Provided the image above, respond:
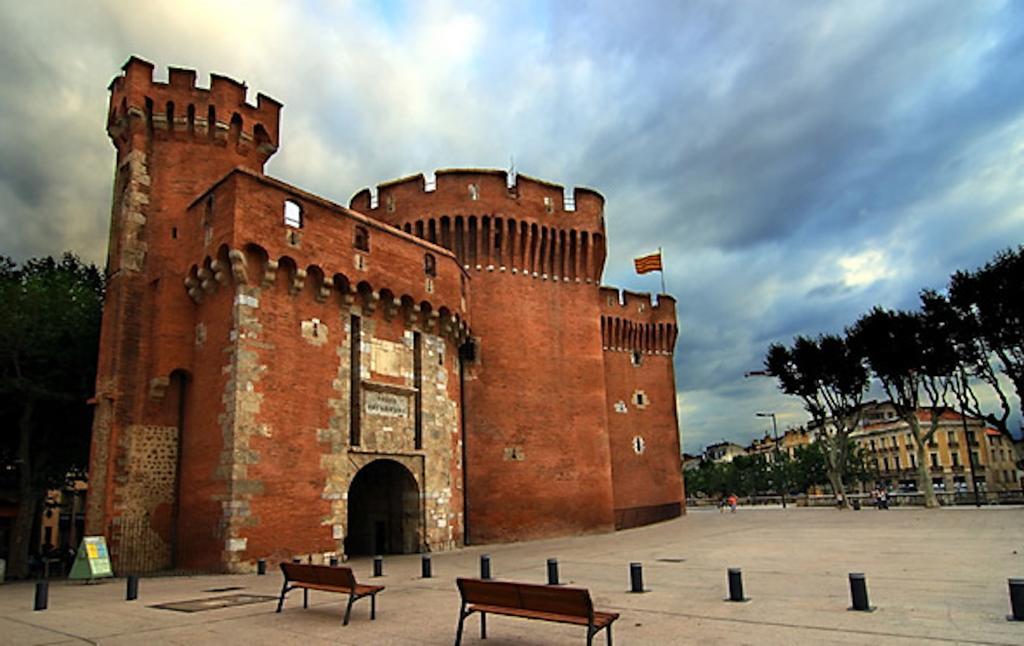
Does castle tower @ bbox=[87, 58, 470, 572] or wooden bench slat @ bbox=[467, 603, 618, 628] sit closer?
wooden bench slat @ bbox=[467, 603, 618, 628]

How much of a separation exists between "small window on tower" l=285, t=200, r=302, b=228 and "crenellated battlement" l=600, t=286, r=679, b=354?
2471cm

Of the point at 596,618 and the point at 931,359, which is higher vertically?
the point at 931,359

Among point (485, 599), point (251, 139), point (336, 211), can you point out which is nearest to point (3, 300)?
point (251, 139)

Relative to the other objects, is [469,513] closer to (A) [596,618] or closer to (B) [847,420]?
(A) [596,618]

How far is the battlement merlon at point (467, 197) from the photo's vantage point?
31422 millimetres

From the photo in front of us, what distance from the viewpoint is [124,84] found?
23.6 meters

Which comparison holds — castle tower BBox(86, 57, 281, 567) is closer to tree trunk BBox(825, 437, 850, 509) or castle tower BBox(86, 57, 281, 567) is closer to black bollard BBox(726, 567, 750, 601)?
black bollard BBox(726, 567, 750, 601)

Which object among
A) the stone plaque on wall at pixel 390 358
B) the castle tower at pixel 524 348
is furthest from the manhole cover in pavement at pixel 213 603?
the castle tower at pixel 524 348

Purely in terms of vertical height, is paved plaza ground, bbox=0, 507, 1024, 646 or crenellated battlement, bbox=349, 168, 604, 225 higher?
crenellated battlement, bbox=349, 168, 604, 225

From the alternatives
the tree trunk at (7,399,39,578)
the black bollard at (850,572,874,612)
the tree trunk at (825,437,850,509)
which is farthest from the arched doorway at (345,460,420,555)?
the tree trunk at (825,437,850,509)

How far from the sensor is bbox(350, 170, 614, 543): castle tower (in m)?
29.8

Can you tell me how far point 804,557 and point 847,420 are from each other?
31.8 metres

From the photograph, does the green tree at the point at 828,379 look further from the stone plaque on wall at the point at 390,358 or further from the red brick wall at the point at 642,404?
the stone plaque on wall at the point at 390,358

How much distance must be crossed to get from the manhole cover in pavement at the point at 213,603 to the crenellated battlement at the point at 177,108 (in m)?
17.1
